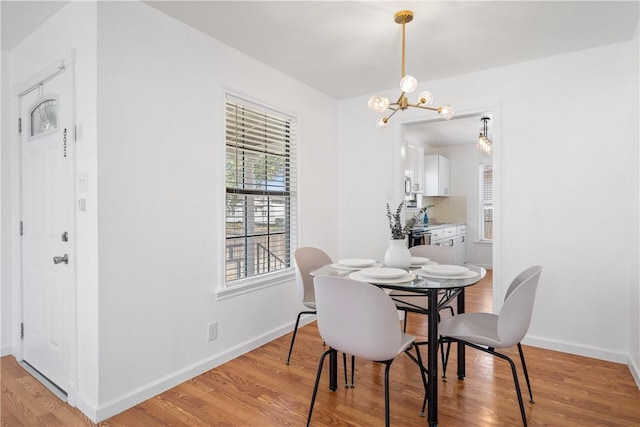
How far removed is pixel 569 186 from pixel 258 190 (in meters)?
2.65

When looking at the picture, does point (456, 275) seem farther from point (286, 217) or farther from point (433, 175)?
point (433, 175)

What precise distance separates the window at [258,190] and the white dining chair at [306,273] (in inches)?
17.0

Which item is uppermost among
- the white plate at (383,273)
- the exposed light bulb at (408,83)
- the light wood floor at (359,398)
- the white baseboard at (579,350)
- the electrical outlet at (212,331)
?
the exposed light bulb at (408,83)

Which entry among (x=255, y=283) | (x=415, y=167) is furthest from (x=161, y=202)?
(x=415, y=167)

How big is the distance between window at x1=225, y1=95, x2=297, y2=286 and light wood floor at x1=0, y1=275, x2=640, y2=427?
2.74 feet

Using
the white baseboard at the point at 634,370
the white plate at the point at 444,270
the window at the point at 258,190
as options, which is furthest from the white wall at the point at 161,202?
the white baseboard at the point at 634,370

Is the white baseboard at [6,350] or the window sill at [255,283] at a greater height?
the window sill at [255,283]

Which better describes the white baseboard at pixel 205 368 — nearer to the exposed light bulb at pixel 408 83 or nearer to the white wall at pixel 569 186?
the white wall at pixel 569 186

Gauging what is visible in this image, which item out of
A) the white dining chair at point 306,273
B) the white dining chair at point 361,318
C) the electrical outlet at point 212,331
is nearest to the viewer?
the white dining chair at point 361,318

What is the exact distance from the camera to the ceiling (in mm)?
2232

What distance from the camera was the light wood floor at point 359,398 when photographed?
1.98 m

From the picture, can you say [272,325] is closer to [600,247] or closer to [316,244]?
[316,244]

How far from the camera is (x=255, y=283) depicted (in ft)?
9.89

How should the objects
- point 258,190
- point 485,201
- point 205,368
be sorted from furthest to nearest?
point 485,201
point 258,190
point 205,368
